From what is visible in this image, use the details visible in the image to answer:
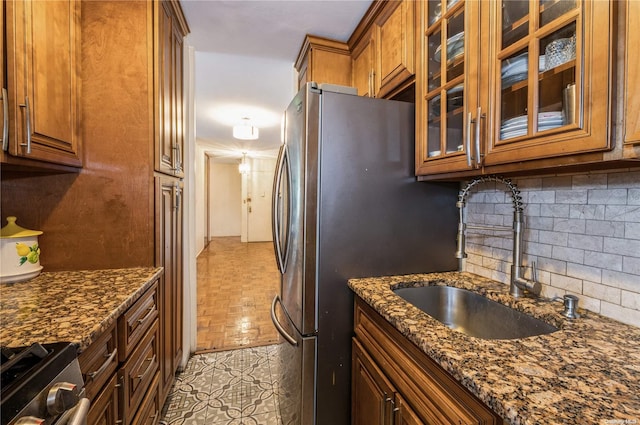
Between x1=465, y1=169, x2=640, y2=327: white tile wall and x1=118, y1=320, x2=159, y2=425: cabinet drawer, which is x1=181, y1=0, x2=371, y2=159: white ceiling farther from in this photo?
x1=118, y1=320, x2=159, y2=425: cabinet drawer

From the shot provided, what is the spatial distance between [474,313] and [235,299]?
2.78 metres

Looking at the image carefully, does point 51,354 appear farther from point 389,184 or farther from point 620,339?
point 620,339

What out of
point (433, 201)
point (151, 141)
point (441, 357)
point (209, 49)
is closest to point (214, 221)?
point (209, 49)

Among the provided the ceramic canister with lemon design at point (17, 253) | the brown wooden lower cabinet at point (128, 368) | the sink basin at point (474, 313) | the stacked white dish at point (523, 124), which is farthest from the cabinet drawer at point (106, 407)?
the stacked white dish at point (523, 124)

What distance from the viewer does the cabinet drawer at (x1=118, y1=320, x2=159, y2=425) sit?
1018mm

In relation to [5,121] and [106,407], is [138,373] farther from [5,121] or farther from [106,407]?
[5,121]

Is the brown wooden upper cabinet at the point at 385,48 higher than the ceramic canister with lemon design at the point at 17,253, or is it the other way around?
the brown wooden upper cabinet at the point at 385,48

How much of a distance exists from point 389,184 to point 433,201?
264mm

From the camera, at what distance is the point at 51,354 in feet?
2.17

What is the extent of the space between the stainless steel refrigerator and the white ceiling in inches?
31.1

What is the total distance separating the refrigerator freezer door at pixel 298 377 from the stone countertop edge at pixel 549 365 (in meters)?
0.49

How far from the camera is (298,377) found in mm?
1305

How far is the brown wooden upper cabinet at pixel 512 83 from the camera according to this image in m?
0.68

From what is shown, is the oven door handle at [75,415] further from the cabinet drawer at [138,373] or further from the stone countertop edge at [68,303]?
the cabinet drawer at [138,373]
